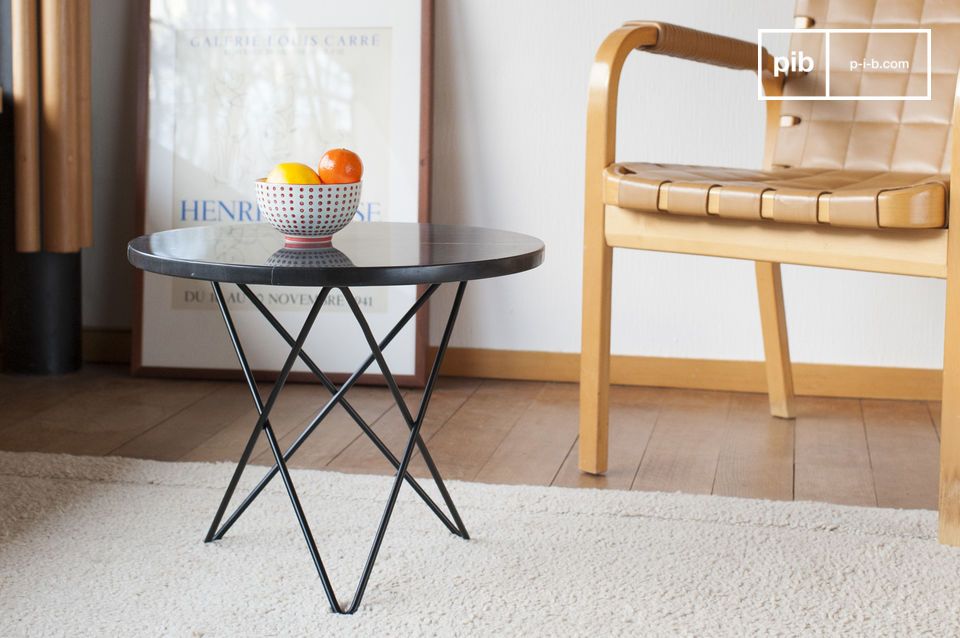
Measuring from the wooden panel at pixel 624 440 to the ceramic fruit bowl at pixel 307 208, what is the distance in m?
0.64

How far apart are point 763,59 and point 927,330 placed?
71 cm

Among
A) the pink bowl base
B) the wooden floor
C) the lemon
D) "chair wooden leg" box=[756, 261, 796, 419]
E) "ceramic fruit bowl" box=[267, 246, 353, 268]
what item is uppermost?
the lemon

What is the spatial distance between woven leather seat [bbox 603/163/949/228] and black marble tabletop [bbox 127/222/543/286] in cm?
29

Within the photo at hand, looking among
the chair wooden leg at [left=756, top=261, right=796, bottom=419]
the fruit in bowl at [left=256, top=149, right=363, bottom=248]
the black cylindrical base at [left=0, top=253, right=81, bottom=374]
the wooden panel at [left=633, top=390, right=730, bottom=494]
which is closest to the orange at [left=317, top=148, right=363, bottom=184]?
the fruit in bowl at [left=256, top=149, right=363, bottom=248]

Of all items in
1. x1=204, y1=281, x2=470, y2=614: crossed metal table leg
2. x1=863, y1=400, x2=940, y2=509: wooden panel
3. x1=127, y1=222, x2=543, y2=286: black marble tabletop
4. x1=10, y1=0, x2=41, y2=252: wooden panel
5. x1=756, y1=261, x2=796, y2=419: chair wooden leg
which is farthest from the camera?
x1=10, y1=0, x2=41, y2=252: wooden panel

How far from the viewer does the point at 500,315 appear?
8.12ft

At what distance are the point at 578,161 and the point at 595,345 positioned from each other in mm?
730

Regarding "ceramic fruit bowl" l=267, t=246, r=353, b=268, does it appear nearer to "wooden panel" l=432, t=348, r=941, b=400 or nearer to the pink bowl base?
the pink bowl base

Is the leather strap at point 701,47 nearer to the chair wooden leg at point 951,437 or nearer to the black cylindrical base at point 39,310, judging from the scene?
the chair wooden leg at point 951,437

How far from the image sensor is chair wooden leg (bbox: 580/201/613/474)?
5.73ft

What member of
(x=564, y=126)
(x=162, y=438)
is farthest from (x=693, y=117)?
(x=162, y=438)

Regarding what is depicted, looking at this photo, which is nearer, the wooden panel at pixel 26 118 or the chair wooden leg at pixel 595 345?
the chair wooden leg at pixel 595 345

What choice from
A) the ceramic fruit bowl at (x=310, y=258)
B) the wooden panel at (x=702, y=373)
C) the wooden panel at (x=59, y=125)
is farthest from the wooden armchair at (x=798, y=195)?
the wooden panel at (x=59, y=125)

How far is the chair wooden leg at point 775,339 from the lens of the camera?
207 centimetres
